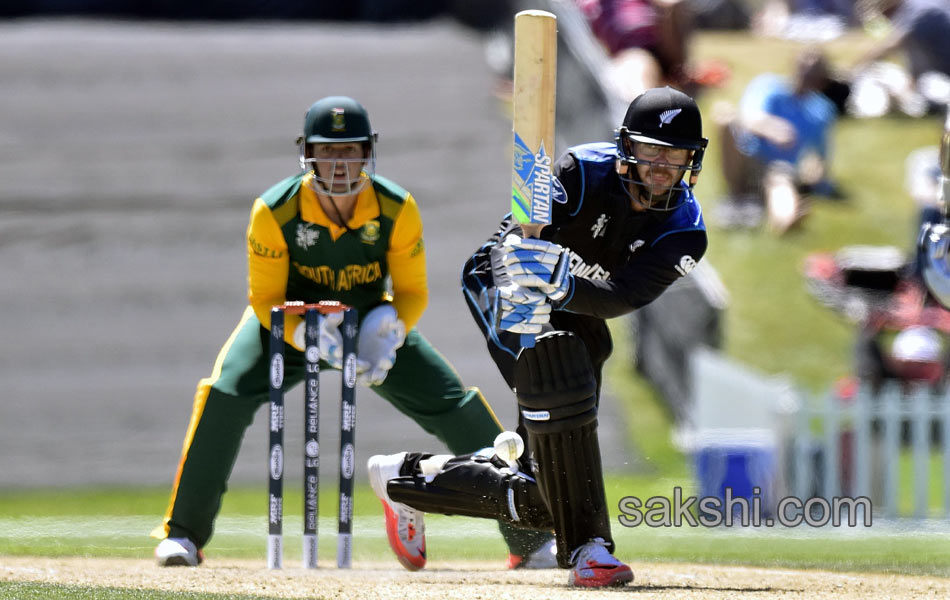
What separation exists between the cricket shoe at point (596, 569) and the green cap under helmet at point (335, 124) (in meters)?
2.04

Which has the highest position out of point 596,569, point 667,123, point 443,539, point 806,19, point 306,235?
point 806,19

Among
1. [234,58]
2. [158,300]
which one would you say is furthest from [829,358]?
[234,58]

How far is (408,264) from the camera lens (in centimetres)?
673

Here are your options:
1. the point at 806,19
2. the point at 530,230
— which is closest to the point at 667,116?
the point at 530,230

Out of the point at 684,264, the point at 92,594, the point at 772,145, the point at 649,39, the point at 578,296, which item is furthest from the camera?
the point at 649,39

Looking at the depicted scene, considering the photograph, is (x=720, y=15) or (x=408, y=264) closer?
(x=408, y=264)

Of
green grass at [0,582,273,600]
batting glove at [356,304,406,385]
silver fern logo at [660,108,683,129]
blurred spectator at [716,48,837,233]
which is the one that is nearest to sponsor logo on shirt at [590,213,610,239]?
silver fern logo at [660,108,683,129]

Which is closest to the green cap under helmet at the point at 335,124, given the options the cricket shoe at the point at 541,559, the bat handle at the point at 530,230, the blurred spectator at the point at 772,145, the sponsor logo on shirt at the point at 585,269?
the sponsor logo on shirt at the point at 585,269

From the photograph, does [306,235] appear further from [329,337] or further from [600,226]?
[600,226]

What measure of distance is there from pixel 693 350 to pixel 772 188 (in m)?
2.28

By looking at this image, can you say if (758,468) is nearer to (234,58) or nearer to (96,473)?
(96,473)

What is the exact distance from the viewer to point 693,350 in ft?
38.9

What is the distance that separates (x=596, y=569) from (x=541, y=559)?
119cm

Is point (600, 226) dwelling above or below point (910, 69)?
below
